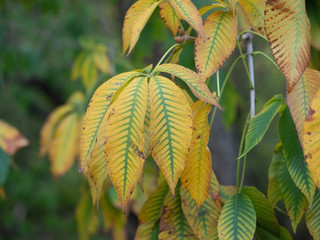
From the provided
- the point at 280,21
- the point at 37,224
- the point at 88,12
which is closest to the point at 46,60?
the point at 88,12

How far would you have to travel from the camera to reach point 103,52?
7.30ft

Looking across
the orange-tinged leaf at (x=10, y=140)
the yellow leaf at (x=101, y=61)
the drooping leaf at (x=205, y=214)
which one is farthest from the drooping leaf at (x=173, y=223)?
the yellow leaf at (x=101, y=61)

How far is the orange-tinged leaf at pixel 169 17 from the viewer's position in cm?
72

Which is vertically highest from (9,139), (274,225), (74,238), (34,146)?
(9,139)

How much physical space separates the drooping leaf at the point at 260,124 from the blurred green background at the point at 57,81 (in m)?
0.13

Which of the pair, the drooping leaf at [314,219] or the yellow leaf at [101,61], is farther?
the yellow leaf at [101,61]

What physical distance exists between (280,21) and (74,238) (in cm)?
516

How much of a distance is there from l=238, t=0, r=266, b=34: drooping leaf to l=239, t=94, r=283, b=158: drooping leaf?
0.18 m

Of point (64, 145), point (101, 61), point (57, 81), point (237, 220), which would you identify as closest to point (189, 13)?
point (237, 220)

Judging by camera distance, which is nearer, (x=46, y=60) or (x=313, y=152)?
(x=313, y=152)

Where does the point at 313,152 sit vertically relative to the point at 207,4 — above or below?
below

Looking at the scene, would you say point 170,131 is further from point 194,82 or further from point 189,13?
point 189,13

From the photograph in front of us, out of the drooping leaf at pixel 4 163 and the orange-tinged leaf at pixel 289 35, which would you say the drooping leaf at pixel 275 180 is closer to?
the orange-tinged leaf at pixel 289 35

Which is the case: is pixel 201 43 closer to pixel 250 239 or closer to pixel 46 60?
pixel 250 239
